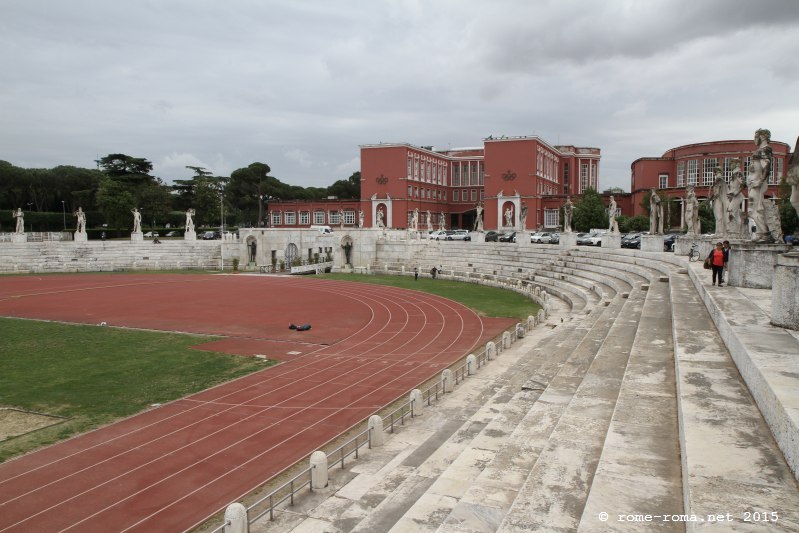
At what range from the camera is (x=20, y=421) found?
1062cm

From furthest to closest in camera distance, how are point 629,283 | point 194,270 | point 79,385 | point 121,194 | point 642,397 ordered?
point 121,194
point 194,270
point 629,283
point 79,385
point 642,397

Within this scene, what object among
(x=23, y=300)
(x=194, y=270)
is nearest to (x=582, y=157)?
(x=194, y=270)

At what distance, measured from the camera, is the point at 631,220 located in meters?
51.5

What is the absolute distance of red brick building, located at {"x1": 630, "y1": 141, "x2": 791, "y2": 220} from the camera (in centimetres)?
5538

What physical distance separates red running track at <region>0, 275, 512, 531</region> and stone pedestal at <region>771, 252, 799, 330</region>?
7.31 m

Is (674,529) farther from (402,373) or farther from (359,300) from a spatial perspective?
(359,300)

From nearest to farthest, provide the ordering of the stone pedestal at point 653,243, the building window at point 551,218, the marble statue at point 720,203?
the marble statue at point 720,203 < the stone pedestal at point 653,243 < the building window at point 551,218

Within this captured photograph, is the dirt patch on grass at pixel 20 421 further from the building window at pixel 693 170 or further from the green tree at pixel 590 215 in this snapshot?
the building window at pixel 693 170

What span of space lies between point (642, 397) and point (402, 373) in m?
7.91

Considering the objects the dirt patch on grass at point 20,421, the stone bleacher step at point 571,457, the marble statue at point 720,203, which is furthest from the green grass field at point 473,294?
the dirt patch on grass at point 20,421

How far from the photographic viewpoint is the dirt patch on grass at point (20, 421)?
10.1 m

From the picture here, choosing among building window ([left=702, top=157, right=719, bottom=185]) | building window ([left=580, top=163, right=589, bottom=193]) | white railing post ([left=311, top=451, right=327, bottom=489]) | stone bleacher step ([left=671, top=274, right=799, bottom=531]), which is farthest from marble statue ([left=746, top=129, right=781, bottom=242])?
building window ([left=580, top=163, right=589, bottom=193])

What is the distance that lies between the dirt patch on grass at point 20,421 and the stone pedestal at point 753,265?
14.9 m

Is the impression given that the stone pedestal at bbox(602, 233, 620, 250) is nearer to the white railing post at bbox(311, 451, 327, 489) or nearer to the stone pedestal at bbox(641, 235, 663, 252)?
the stone pedestal at bbox(641, 235, 663, 252)
